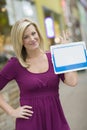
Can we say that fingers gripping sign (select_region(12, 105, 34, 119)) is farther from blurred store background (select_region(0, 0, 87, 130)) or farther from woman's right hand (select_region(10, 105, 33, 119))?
blurred store background (select_region(0, 0, 87, 130))

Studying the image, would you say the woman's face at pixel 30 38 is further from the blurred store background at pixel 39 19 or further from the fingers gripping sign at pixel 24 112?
the fingers gripping sign at pixel 24 112

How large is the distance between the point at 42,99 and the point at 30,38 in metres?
0.46

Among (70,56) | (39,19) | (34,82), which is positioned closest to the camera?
(34,82)

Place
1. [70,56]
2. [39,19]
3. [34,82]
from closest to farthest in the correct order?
[34,82] < [70,56] < [39,19]

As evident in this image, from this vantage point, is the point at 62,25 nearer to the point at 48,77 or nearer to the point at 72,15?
the point at 72,15

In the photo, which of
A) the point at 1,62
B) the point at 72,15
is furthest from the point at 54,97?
the point at 72,15

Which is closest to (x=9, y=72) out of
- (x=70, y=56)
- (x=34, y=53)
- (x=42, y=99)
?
(x=34, y=53)

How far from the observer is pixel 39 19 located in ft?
51.2

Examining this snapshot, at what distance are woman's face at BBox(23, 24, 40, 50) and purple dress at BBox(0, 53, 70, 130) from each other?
178mm

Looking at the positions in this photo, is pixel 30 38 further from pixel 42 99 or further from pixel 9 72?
pixel 42 99

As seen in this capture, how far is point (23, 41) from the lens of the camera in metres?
3.13

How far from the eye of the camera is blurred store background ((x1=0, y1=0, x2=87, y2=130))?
7.98 metres

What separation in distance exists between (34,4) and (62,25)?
5928mm

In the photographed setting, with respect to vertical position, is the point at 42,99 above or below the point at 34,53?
below
